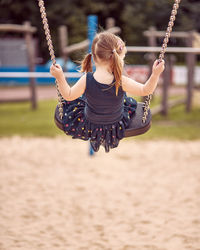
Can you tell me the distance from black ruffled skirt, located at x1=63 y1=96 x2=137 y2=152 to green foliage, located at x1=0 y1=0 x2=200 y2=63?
16268 millimetres

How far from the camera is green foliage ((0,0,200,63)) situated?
18.1m

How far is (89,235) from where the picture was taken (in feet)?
9.88

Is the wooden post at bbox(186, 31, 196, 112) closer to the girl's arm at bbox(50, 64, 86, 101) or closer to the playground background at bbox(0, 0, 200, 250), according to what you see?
the playground background at bbox(0, 0, 200, 250)

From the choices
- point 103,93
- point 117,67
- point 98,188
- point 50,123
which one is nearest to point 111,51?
point 117,67

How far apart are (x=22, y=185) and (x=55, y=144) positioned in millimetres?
1729

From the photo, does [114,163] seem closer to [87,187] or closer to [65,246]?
[87,187]

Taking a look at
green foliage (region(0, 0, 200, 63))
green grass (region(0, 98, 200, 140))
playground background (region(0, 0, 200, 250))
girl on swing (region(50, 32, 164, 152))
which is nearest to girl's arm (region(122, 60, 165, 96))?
girl on swing (region(50, 32, 164, 152))

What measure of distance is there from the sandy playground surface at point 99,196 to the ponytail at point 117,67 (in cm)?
139

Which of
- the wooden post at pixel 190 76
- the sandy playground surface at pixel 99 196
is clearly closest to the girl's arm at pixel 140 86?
the sandy playground surface at pixel 99 196

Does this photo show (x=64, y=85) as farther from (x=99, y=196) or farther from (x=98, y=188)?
(x=98, y=188)

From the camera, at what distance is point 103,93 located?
2.00 meters

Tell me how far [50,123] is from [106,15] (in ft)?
45.8

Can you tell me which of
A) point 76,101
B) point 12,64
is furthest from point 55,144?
point 12,64

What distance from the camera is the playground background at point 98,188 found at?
9.75 ft
